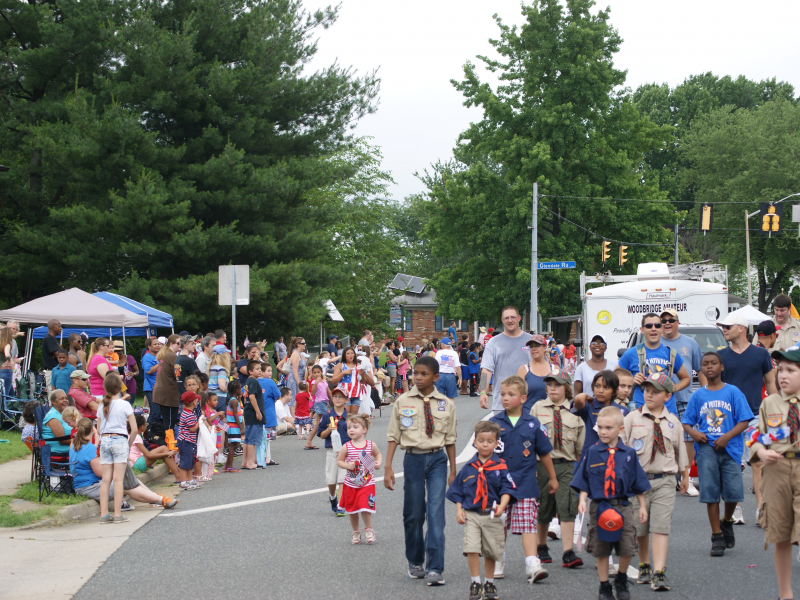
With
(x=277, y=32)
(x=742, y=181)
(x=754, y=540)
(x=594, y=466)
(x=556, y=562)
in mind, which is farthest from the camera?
(x=742, y=181)

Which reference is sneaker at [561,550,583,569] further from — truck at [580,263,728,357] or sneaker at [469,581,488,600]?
truck at [580,263,728,357]

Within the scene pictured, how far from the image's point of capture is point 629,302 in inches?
712

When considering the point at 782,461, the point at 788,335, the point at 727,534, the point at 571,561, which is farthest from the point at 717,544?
the point at 788,335

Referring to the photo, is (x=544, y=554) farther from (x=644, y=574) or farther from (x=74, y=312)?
(x=74, y=312)

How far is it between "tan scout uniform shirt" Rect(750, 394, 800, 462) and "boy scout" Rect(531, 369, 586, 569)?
1.77 meters

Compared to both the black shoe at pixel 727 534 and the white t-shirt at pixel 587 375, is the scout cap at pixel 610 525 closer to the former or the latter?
the black shoe at pixel 727 534

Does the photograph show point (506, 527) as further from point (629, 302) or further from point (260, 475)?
point (629, 302)

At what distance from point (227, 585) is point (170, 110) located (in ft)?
67.0

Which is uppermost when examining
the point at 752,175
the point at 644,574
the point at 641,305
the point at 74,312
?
the point at 752,175

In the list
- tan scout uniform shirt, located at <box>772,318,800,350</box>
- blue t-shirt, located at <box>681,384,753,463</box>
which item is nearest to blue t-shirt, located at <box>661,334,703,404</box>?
blue t-shirt, located at <box>681,384,753,463</box>

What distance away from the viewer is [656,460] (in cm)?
627

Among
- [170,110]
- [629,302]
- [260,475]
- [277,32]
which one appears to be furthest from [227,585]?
[277,32]

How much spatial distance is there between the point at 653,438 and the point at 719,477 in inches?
43.8

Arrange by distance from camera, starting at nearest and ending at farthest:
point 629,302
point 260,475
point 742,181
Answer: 1. point 260,475
2. point 629,302
3. point 742,181
